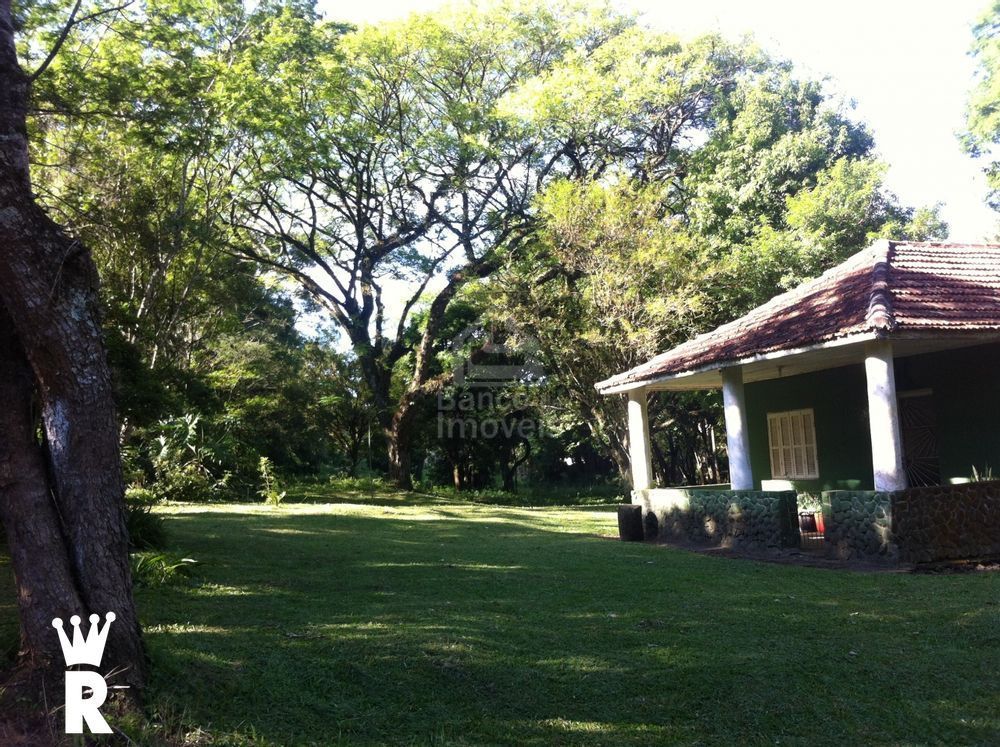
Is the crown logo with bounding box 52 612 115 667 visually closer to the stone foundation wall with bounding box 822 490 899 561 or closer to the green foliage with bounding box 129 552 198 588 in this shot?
the green foliage with bounding box 129 552 198 588

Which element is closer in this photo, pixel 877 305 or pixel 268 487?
pixel 877 305

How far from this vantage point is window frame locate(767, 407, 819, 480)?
1512 cm

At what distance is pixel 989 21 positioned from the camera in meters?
18.6

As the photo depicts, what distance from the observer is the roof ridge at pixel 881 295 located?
9.57 metres

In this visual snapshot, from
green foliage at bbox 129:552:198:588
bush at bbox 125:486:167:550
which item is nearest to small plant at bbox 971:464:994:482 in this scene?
green foliage at bbox 129:552:198:588

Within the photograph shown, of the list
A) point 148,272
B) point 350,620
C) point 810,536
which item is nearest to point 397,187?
point 148,272

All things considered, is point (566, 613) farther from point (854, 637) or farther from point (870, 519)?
point (870, 519)

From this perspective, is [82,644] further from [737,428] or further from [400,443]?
[400,443]

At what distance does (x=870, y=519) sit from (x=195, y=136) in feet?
42.0

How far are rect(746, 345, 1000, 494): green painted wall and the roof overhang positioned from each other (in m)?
0.25

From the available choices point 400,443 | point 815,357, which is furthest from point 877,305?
point 400,443

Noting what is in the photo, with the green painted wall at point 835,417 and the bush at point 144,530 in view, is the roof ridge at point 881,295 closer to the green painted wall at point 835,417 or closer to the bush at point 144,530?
the green painted wall at point 835,417

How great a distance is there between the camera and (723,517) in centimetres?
1255

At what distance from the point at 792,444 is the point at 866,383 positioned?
2.49m
